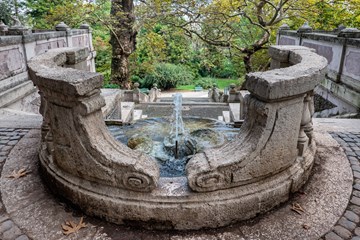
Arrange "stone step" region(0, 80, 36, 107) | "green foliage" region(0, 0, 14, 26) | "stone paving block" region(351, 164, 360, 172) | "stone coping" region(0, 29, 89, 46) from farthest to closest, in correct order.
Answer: "green foliage" region(0, 0, 14, 26)
"stone coping" region(0, 29, 89, 46)
"stone step" region(0, 80, 36, 107)
"stone paving block" region(351, 164, 360, 172)

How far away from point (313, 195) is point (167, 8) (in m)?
10.9

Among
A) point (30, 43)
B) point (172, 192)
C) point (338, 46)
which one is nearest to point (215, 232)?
point (172, 192)

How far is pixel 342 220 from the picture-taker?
99.0 inches

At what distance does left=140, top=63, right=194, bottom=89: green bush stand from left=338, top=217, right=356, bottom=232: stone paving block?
21682 millimetres

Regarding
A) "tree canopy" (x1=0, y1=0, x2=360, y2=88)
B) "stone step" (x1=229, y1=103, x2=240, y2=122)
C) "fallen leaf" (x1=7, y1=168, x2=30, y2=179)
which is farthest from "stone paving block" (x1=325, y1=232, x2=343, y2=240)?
"tree canopy" (x1=0, y1=0, x2=360, y2=88)

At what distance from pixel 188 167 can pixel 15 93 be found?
6.53 m

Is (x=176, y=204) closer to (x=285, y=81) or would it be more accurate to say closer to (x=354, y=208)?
(x=285, y=81)

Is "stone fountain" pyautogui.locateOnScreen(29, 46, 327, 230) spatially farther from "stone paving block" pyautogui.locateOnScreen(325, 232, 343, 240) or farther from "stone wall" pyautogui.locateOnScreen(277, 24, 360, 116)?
"stone wall" pyautogui.locateOnScreen(277, 24, 360, 116)

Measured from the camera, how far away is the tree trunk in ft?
39.1

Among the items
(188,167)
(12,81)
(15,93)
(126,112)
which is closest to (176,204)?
(188,167)

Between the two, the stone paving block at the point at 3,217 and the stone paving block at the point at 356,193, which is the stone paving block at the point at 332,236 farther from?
the stone paving block at the point at 3,217

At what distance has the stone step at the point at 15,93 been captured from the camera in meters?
6.76

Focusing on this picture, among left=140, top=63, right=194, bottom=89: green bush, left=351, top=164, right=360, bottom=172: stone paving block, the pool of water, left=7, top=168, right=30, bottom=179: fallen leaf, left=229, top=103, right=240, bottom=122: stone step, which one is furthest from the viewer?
left=140, top=63, right=194, bottom=89: green bush

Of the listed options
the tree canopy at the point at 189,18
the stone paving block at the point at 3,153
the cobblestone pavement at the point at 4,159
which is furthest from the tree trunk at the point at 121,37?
the stone paving block at the point at 3,153
